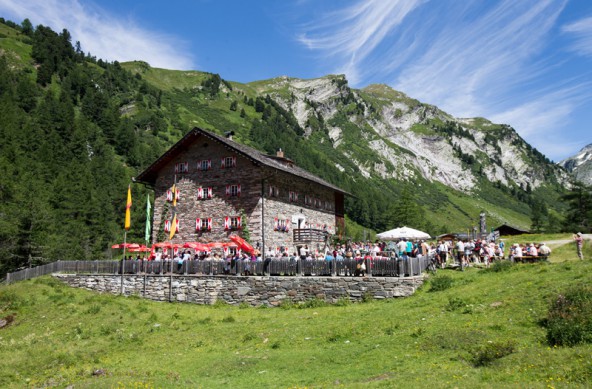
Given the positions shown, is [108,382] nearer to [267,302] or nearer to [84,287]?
[267,302]

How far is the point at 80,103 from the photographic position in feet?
403

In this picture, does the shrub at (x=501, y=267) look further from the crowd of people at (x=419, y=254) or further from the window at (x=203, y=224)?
the window at (x=203, y=224)

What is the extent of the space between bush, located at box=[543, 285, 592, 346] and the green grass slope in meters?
0.49

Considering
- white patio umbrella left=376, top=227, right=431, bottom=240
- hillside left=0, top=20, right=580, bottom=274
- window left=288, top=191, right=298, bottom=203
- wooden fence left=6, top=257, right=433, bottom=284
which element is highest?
hillside left=0, top=20, right=580, bottom=274

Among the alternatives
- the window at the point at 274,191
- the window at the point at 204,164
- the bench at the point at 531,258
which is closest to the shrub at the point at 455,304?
the bench at the point at 531,258

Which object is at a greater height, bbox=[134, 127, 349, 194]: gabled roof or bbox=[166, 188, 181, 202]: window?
bbox=[134, 127, 349, 194]: gabled roof

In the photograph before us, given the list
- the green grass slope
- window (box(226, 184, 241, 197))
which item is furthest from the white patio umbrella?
window (box(226, 184, 241, 197))

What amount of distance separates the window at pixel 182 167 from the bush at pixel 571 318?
31.0m

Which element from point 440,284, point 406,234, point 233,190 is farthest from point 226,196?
point 440,284

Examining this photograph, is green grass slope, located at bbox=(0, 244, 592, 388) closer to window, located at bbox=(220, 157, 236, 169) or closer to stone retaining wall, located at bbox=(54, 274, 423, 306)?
stone retaining wall, located at bbox=(54, 274, 423, 306)

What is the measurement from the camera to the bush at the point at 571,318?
33.0 ft

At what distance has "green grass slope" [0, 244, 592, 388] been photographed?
9.81 metres

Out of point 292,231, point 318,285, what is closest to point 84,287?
point 292,231

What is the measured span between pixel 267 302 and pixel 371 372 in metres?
13.9
